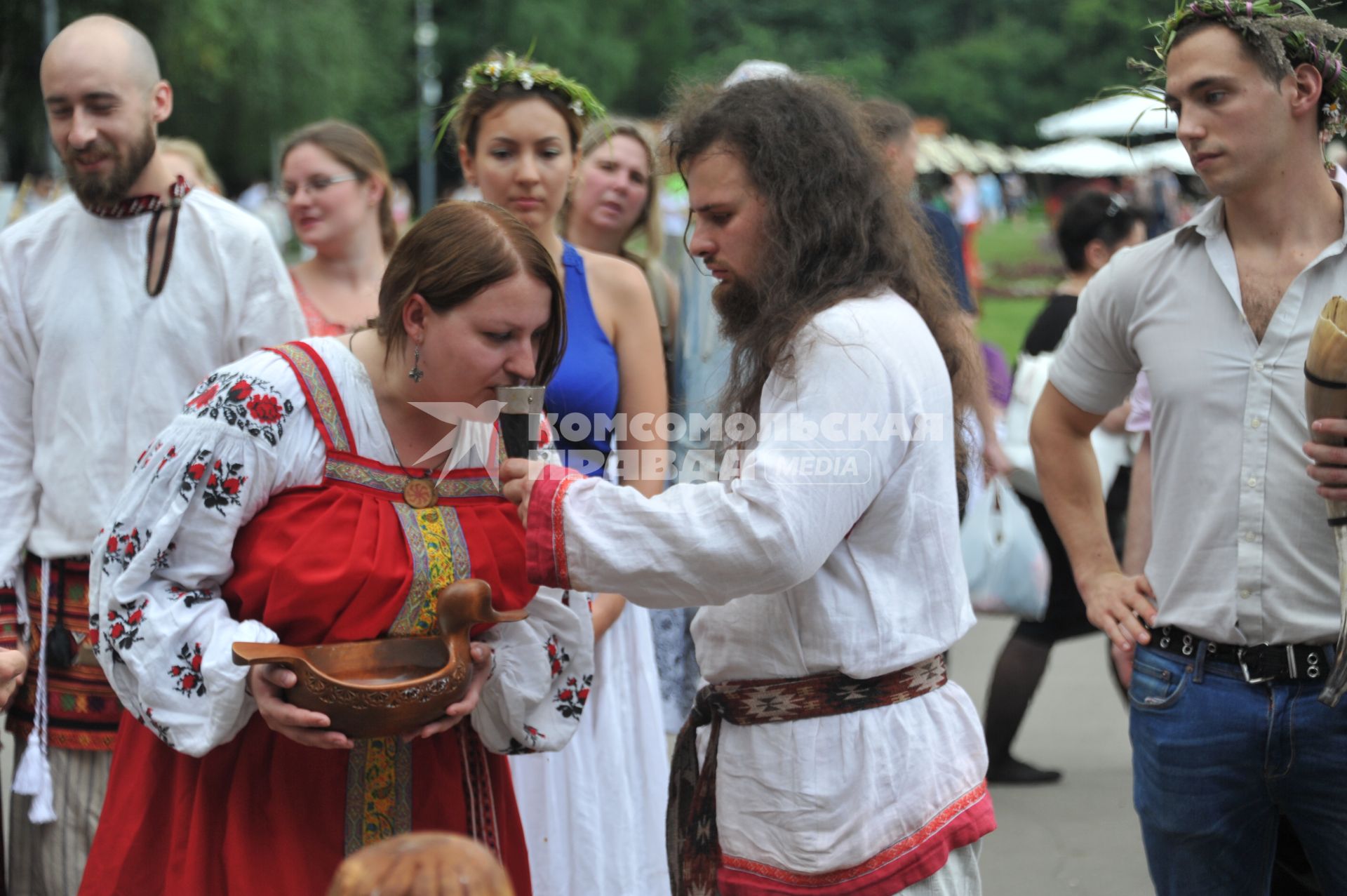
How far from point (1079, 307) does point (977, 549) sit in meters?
3.80

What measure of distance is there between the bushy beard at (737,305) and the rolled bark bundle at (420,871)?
126cm

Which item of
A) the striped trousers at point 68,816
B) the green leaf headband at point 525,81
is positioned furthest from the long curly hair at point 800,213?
the striped trousers at point 68,816

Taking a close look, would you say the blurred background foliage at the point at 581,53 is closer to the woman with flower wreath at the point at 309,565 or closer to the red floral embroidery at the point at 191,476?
the woman with flower wreath at the point at 309,565

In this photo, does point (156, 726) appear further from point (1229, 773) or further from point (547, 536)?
point (1229, 773)

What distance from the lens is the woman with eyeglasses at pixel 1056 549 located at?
17.1ft

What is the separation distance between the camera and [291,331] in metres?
3.58

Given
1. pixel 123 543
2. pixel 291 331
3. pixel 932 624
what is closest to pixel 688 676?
pixel 291 331

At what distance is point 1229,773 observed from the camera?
8.75 ft

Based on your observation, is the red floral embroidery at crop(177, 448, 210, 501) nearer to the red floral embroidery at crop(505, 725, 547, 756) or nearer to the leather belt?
the red floral embroidery at crop(505, 725, 547, 756)

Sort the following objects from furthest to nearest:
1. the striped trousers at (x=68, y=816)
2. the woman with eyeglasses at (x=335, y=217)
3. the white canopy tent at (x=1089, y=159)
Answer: the white canopy tent at (x=1089, y=159)
the woman with eyeglasses at (x=335, y=217)
the striped trousers at (x=68, y=816)

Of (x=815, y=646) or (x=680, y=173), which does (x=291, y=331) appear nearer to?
(x=680, y=173)

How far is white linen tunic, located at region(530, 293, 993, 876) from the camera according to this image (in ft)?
7.27

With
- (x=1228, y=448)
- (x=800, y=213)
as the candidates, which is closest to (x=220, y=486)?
(x=800, y=213)

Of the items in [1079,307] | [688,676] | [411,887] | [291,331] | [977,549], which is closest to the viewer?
[411,887]
